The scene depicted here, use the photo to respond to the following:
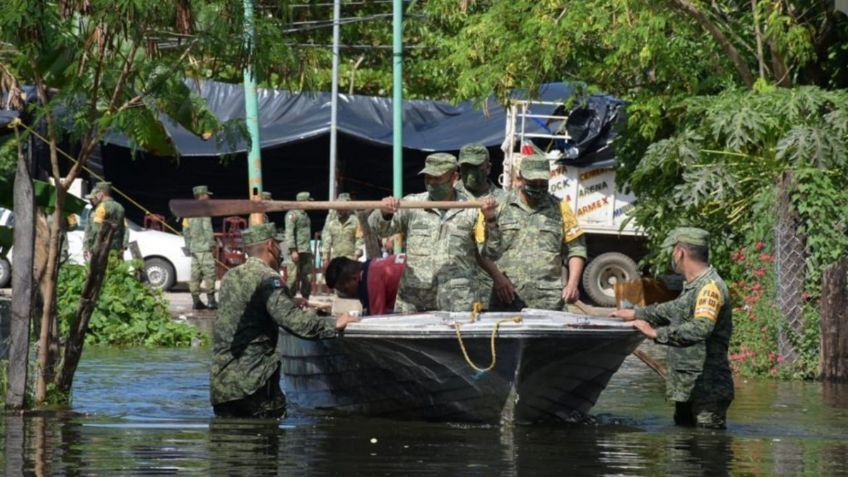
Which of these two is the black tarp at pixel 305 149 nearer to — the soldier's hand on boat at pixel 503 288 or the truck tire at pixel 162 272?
the truck tire at pixel 162 272

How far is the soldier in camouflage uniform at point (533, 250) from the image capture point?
14.1 metres

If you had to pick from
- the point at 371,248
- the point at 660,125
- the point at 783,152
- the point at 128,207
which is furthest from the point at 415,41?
the point at 371,248

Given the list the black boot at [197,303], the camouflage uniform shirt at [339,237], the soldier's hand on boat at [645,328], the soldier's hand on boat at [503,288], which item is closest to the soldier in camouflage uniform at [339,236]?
the camouflage uniform shirt at [339,237]

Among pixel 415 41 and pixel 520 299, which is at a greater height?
pixel 415 41

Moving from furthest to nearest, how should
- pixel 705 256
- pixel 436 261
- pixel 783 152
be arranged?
pixel 783 152 → pixel 436 261 → pixel 705 256

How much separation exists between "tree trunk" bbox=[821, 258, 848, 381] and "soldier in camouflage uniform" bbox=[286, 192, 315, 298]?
10752mm

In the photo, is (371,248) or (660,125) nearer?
(371,248)

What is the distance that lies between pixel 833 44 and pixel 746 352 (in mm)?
5147

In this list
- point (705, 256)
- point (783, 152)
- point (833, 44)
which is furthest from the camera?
point (833, 44)

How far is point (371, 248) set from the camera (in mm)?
14656

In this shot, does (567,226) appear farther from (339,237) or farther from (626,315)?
(339,237)

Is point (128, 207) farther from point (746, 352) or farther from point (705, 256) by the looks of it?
point (705, 256)

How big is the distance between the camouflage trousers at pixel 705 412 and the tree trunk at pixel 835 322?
4.28 metres

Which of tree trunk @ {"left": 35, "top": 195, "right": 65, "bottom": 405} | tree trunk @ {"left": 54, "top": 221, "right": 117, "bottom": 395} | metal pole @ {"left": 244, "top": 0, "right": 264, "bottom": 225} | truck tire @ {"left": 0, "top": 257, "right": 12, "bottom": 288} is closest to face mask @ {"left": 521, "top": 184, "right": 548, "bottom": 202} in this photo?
metal pole @ {"left": 244, "top": 0, "right": 264, "bottom": 225}
